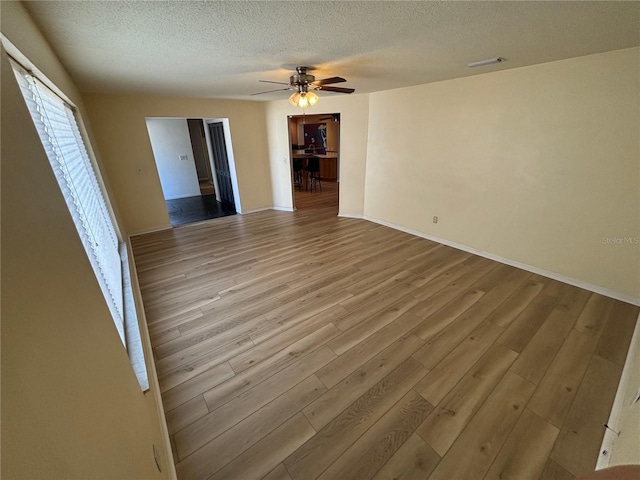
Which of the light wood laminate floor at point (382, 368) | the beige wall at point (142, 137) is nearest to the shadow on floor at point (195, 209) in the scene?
the beige wall at point (142, 137)

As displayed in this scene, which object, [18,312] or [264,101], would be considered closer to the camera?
[18,312]

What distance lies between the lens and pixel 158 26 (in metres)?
1.55

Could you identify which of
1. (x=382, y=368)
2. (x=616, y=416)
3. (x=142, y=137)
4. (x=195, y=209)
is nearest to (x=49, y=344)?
(x=382, y=368)

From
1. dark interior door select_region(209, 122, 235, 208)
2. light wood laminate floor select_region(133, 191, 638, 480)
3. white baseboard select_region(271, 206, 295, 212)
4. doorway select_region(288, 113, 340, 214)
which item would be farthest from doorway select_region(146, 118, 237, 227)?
light wood laminate floor select_region(133, 191, 638, 480)

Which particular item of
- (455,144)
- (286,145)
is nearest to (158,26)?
(455,144)

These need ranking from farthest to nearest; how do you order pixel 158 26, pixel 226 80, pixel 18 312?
pixel 226 80 → pixel 158 26 → pixel 18 312

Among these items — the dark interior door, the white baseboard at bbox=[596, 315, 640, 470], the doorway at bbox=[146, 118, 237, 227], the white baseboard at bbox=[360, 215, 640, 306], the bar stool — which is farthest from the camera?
the bar stool

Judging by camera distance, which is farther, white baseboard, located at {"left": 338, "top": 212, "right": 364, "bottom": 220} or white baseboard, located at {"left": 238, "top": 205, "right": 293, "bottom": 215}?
white baseboard, located at {"left": 238, "top": 205, "right": 293, "bottom": 215}

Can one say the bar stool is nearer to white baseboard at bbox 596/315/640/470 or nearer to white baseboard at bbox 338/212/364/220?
white baseboard at bbox 338/212/364/220

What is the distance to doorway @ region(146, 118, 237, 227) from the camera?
5.76 metres

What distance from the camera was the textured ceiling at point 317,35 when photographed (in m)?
1.40

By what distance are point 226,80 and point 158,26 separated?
165 cm

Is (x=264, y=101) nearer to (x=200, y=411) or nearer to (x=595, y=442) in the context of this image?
(x=200, y=411)

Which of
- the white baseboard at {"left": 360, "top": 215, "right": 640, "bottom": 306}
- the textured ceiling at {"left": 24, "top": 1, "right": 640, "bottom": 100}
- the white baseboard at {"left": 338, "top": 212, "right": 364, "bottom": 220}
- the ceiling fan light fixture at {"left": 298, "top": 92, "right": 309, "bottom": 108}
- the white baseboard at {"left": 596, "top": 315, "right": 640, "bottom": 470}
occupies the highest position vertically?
the textured ceiling at {"left": 24, "top": 1, "right": 640, "bottom": 100}
